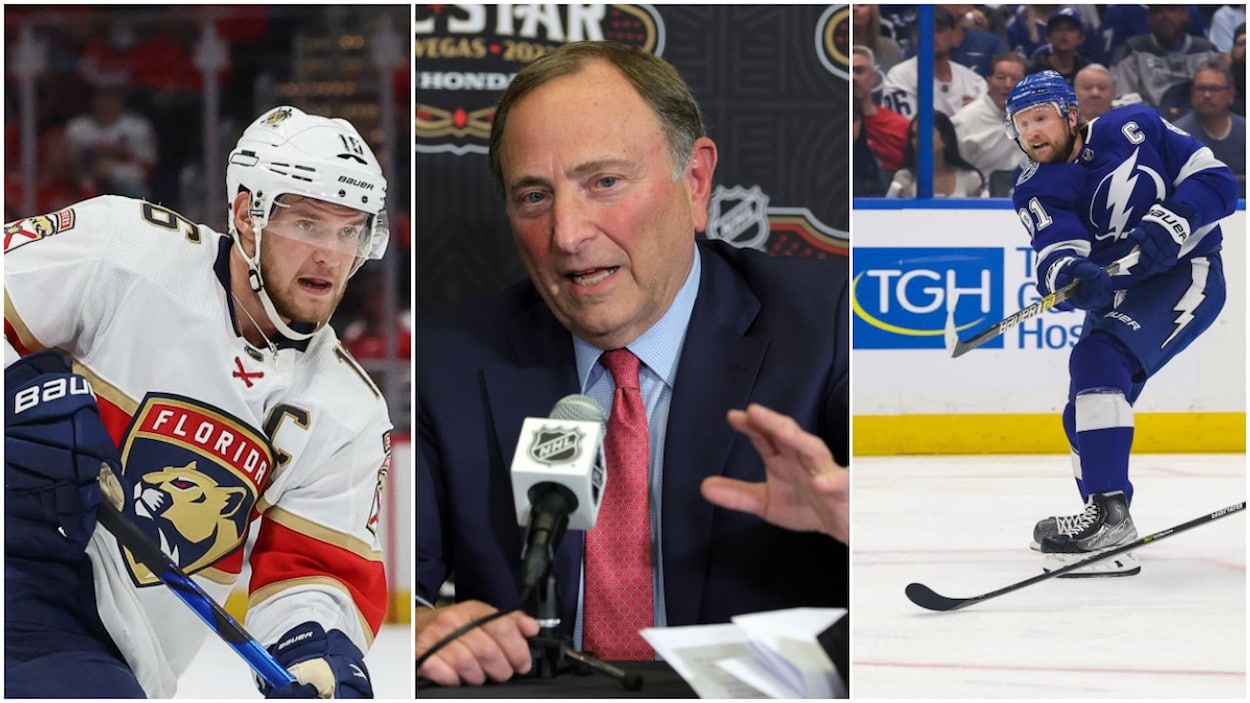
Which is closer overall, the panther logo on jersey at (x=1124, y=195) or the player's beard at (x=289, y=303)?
the player's beard at (x=289, y=303)

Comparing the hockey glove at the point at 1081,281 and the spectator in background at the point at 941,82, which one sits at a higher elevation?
the spectator in background at the point at 941,82

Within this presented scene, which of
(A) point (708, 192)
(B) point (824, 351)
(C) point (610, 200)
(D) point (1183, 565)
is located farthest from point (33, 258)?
(D) point (1183, 565)

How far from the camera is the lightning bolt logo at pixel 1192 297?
283cm

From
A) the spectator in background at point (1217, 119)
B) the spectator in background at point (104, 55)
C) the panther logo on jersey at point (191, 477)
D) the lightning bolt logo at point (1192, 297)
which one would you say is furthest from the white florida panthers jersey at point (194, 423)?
the spectator in background at point (1217, 119)

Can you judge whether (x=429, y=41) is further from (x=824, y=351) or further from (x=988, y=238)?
(x=988, y=238)

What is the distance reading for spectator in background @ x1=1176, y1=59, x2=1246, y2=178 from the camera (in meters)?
2.79

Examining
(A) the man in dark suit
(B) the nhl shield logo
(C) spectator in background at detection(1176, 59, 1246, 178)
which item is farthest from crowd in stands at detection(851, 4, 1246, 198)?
(A) the man in dark suit

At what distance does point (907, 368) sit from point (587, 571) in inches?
69.0

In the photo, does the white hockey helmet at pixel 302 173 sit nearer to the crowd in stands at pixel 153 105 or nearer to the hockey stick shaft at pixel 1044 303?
the crowd in stands at pixel 153 105

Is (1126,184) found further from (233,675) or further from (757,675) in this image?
(233,675)

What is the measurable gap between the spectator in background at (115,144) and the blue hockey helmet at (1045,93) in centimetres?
160

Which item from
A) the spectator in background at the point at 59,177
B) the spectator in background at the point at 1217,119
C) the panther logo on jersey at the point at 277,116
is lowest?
the spectator in background at the point at 59,177

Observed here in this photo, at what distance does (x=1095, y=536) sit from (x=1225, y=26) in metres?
1.07

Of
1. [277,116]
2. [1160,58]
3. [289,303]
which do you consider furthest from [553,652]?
[1160,58]
